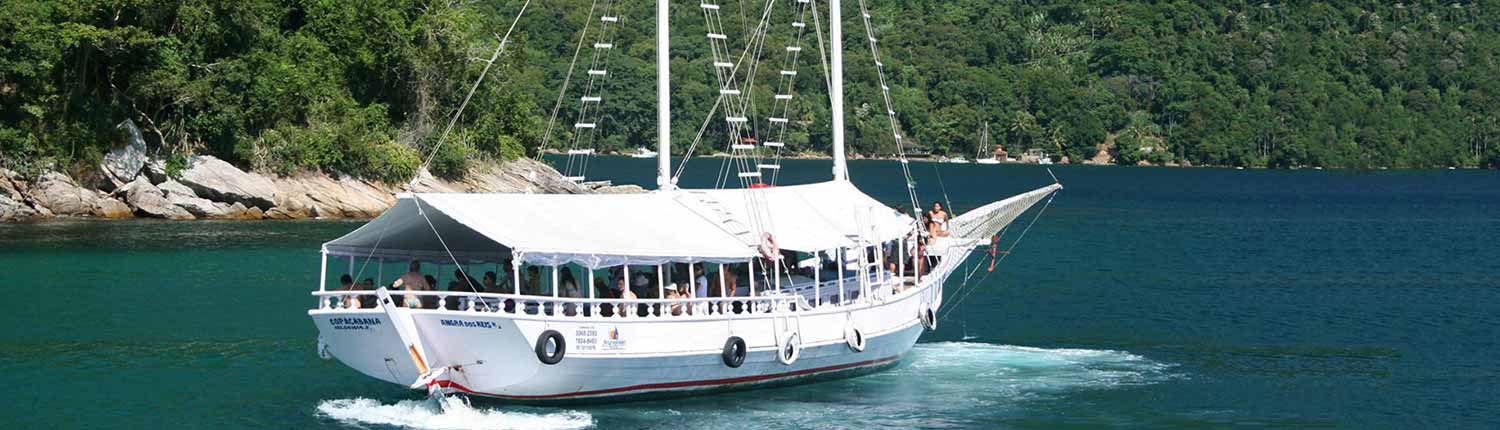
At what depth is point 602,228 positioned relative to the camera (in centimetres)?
2912

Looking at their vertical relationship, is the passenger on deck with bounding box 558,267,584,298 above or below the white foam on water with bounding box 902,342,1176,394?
above

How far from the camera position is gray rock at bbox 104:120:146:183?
7062cm

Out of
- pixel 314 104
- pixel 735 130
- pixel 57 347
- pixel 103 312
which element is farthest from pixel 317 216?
pixel 735 130

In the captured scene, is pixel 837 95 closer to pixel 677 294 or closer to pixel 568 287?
pixel 677 294

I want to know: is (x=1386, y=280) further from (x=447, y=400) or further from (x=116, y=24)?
(x=116, y=24)

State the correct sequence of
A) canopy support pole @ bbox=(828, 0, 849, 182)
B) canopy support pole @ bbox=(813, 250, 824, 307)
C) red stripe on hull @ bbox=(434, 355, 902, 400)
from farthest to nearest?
1. canopy support pole @ bbox=(828, 0, 849, 182)
2. canopy support pole @ bbox=(813, 250, 824, 307)
3. red stripe on hull @ bbox=(434, 355, 902, 400)

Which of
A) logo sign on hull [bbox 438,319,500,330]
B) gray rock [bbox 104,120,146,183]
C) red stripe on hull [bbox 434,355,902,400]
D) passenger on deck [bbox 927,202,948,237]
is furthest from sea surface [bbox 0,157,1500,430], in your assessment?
gray rock [bbox 104,120,146,183]

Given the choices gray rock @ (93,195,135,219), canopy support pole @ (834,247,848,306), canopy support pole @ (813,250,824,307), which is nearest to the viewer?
canopy support pole @ (813,250,824,307)

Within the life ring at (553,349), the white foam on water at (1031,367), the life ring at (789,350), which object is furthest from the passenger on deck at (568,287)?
the white foam on water at (1031,367)

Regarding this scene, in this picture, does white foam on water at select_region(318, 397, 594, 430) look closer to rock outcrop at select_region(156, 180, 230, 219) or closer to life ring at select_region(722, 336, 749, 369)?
life ring at select_region(722, 336, 749, 369)

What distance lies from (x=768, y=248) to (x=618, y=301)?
3.55 metres

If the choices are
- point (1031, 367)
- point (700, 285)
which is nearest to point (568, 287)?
point (700, 285)

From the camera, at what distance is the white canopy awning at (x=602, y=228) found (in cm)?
2772

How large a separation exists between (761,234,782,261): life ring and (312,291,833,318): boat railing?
2.24 feet
